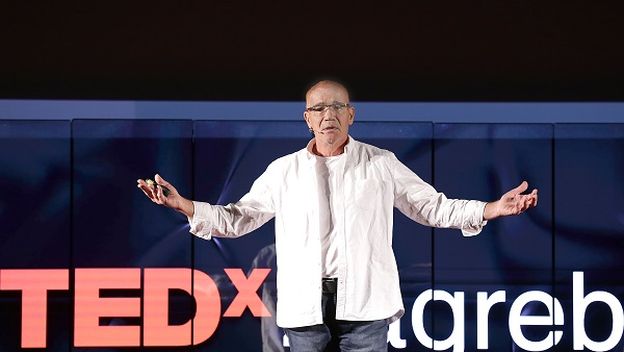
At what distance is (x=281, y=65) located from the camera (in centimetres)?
499

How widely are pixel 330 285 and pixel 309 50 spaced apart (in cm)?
262

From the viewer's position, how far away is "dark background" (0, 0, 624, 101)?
4.95m

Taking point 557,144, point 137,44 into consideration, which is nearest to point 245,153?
point 137,44

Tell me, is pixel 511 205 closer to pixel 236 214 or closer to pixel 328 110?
pixel 328 110

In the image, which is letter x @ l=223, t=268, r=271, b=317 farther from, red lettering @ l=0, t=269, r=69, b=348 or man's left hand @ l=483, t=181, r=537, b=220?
man's left hand @ l=483, t=181, r=537, b=220

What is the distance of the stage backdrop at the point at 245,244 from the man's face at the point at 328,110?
226 centimetres

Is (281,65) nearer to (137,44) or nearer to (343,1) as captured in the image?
(343,1)

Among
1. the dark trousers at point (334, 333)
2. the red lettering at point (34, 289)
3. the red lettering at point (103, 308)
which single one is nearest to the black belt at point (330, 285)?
the dark trousers at point (334, 333)

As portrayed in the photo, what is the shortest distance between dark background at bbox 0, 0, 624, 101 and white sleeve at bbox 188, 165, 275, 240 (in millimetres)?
2232

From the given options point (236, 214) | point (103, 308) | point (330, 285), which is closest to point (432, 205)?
point (330, 285)

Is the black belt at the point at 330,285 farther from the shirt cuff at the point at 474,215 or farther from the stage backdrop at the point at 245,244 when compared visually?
the stage backdrop at the point at 245,244

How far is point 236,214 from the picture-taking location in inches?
109

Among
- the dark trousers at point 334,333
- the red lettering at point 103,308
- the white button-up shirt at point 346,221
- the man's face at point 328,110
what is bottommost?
the red lettering at point 103,308

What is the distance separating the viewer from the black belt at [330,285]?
2.57m
